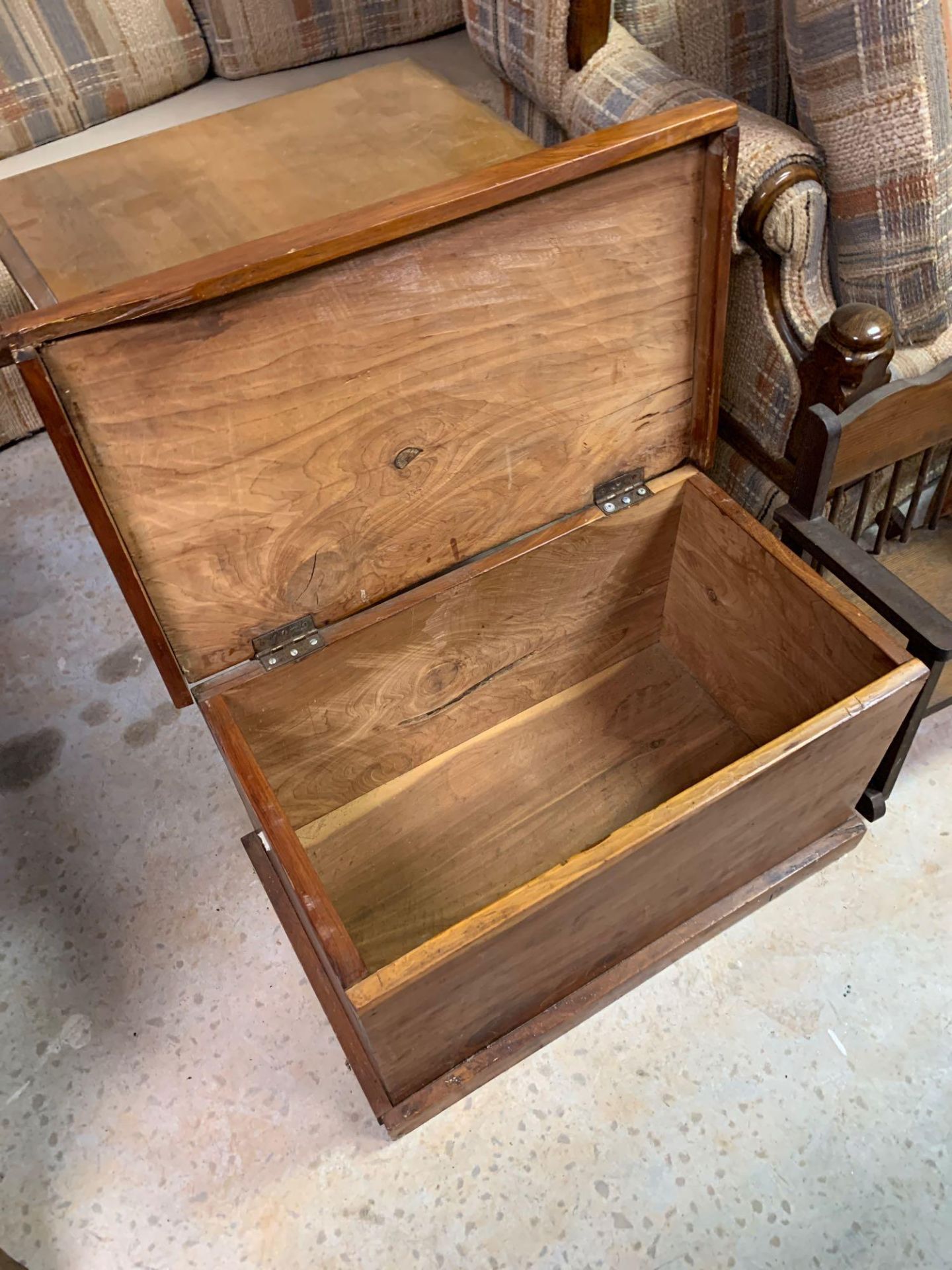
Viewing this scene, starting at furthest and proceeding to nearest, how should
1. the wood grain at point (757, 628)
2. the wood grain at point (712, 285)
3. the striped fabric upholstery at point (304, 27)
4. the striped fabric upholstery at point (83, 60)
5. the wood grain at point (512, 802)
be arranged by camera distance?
the striped fabric upholstery at point (304, 27), the striped fabric upholstery at point (83, 60), the wood grain at point (512, 802), the wood grain at point (757, 628), the wood grain at point (712, 285)

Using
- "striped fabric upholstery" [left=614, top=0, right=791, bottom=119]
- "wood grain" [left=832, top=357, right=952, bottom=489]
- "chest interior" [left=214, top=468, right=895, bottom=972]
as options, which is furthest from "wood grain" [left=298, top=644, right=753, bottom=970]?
"striped fabric upholstery" [left=614, top=0, right=791, bottom=119]

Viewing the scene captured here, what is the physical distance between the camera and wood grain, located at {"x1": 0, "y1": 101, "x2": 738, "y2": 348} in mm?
703

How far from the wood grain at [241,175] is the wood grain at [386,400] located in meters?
0.17

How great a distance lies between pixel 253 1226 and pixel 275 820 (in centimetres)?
48

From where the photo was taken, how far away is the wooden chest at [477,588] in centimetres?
79

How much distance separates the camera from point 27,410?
1.94 metres

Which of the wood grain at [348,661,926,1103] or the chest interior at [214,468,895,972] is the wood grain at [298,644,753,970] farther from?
the wood grain at [348,661,926,1103]

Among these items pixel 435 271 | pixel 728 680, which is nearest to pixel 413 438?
pixel 435 271

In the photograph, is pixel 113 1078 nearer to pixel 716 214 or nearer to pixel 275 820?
pixel 275 820

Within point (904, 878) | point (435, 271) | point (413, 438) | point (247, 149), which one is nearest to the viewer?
point (435, 271)

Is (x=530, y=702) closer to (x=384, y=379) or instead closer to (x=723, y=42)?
(x=384, y=379)

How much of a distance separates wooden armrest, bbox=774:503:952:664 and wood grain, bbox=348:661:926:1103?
0.08 meters

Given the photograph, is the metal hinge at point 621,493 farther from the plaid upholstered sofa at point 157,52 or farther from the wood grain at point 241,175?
the plaid upholstered sofa at point 157,52

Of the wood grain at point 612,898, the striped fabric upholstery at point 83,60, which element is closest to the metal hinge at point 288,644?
the wood grain at point 612,898
